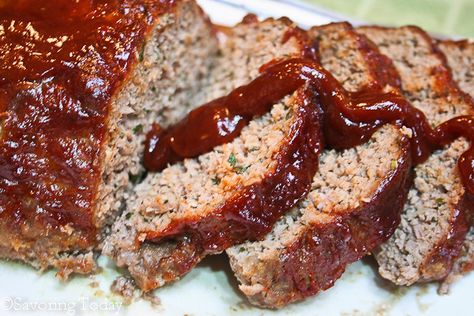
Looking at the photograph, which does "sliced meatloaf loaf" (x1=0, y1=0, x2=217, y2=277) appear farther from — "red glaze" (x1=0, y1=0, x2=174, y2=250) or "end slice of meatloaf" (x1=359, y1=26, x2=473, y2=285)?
"end slice of meatloaf" (x1=359, y1=26, x2=473, y2=285)

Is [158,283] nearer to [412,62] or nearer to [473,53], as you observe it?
[412,62]

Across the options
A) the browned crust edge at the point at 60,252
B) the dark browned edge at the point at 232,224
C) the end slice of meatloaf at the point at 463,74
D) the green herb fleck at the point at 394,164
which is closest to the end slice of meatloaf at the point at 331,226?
the green herb fleck at the point at 394,164

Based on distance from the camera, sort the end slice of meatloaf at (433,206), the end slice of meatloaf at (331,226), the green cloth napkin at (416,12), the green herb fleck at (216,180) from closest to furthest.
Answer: the end slice of meatloaf at (331,226), the end slice of meatloaf at (433,206), the green herb fleck at (216,180), the green cloth napkin at (416,12)

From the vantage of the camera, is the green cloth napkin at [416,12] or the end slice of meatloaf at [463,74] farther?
the green cloth napkin at [416,12]

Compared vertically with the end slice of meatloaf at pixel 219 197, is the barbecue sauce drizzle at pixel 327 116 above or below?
above

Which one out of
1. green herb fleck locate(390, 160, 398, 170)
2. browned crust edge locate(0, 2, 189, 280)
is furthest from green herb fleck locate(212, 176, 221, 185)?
green herb fleck locate(390, 160, 398, 170)

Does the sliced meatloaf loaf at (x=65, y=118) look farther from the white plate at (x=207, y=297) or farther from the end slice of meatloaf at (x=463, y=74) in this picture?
the end slice of meatloaf at (x=463, y=74)
